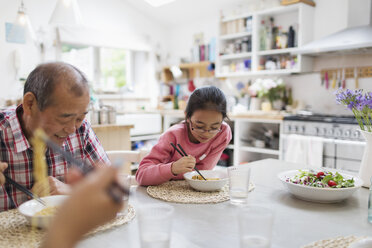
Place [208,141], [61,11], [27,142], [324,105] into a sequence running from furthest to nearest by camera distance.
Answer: [324,105]
[61,11]
[208,141]
[27,142]

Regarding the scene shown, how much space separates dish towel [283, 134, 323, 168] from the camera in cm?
314

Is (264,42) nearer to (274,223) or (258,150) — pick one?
(258,150)

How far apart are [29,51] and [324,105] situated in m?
3.83

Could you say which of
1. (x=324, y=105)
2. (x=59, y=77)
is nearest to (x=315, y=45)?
(x=324, y=105)

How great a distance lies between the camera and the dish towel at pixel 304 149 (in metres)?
3.14

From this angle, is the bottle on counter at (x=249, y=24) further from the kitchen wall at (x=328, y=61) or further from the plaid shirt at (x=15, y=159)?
the plaid shirt at (x=15, y=159)

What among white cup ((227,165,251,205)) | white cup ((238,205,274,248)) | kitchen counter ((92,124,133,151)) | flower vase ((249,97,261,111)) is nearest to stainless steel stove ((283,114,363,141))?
flower vase ((249,97,261,111))

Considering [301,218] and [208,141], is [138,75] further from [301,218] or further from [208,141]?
[301,218]

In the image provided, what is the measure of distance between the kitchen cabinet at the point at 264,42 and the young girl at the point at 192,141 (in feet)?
8.25

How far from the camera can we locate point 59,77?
104cm

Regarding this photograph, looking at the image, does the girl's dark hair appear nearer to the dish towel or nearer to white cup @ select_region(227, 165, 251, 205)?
white cup @ select_region(227, 165, 251, 205)

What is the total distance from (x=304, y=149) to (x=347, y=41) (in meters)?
1.16

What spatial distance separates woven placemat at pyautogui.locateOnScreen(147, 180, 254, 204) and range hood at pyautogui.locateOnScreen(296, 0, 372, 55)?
2.51 meters

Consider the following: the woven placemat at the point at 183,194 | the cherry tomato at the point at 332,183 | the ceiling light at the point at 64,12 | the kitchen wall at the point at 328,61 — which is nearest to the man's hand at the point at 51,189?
the woven placemat at the point at 183,194
